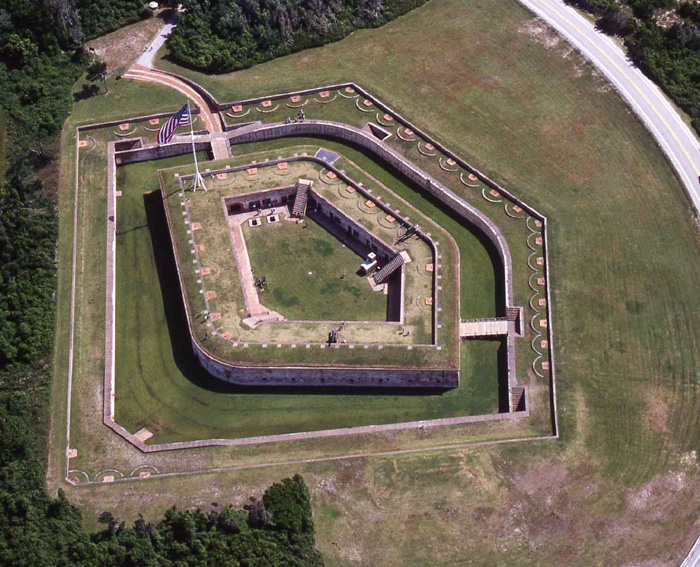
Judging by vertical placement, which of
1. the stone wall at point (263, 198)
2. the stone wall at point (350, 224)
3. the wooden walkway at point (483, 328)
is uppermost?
the stone wall at point (263, 198)

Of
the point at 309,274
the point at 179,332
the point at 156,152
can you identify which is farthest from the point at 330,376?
the point at 156,152

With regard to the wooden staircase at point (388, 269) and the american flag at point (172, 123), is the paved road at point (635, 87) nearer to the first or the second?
the wooden staircase at point (388, 269)

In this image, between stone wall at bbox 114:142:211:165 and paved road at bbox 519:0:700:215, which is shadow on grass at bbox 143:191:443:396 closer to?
stone wall at bbox 114:142:211:165

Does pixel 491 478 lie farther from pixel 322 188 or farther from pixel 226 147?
pixel 226 147

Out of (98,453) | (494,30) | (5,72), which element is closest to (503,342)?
(98,453)

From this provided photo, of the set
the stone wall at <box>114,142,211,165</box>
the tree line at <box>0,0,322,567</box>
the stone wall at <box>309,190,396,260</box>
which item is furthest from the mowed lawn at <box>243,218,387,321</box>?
the tree line at <box>0,0,322,567</box>

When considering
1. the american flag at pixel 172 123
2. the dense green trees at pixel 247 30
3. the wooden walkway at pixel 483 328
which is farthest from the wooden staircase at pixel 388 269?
the dense green trees at pixel 247 30
